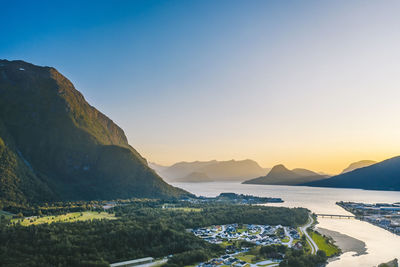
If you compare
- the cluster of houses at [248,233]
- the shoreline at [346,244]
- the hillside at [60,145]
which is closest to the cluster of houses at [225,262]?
the cluster of houses at [248,233]

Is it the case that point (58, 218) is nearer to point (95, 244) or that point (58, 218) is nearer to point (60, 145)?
point (95, 244)

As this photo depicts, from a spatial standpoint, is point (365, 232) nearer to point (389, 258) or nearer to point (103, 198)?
point (389, 258)

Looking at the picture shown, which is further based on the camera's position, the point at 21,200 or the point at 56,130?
the point at 56,130

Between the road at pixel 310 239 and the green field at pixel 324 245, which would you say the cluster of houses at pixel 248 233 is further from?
the green field at pixel 324 245

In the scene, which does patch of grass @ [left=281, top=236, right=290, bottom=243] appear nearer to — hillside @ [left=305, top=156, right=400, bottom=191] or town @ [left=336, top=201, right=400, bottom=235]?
town @ [left=336, top=201, right=400, bottom=235]

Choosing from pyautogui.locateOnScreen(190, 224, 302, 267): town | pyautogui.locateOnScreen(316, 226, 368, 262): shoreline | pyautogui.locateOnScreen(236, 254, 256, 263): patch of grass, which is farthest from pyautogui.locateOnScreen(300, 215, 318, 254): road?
pyautogui.locateOnScreen(236, 254, 256, 263): patch of grass

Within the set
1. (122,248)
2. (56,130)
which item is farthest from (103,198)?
(122,248)

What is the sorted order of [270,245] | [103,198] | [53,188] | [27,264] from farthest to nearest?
[103,198], [53,188], [270,245], [27,264]
